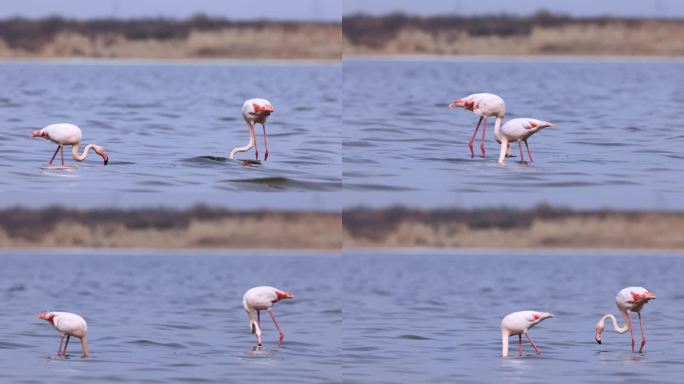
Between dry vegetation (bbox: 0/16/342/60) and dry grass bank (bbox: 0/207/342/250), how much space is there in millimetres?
4394

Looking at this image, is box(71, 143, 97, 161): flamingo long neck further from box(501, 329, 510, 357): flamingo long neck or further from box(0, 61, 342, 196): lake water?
box(501, 329, 510, 357): flamingo long neck

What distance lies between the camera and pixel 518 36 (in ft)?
112

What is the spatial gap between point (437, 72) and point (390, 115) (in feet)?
34.9

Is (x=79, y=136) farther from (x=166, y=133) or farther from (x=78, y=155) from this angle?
(x=166, y=133)

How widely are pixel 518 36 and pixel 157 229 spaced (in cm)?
1201

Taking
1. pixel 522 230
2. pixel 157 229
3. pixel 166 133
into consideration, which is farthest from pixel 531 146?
pixel 157 229

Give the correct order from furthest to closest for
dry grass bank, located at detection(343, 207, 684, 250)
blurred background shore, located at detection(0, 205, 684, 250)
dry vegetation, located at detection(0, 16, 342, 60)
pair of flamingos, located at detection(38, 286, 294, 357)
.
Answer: dry grass bank, located at detection(343, 207, 684, 250), blurred background shore, located at detection(0, 205, 684, 250), dry vegetation, located at detection(0, 16, 342, 60), pair of flamingos, located at detection(38, 286, 294, 357)

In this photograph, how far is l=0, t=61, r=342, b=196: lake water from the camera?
9.70 m

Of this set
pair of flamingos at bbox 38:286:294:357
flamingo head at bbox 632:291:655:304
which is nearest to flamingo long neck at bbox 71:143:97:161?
pair of flamingos at bbox 38:286:294:357

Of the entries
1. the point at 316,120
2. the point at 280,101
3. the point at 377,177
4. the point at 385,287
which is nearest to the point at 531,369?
the point at 377,177

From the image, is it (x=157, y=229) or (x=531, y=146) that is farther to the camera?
(x=157, y=229)

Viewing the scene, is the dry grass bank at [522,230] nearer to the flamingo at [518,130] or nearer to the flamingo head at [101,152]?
the flamingo head at [101,152]

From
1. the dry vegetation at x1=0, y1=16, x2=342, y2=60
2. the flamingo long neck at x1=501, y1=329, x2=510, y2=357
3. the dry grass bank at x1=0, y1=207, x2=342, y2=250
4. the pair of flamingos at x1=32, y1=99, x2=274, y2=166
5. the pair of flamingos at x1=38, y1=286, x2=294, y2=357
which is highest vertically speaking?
the dry vegetation at x1=0, y1=16, x2=342, y2=60

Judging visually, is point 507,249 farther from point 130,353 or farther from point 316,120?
point 130,353
